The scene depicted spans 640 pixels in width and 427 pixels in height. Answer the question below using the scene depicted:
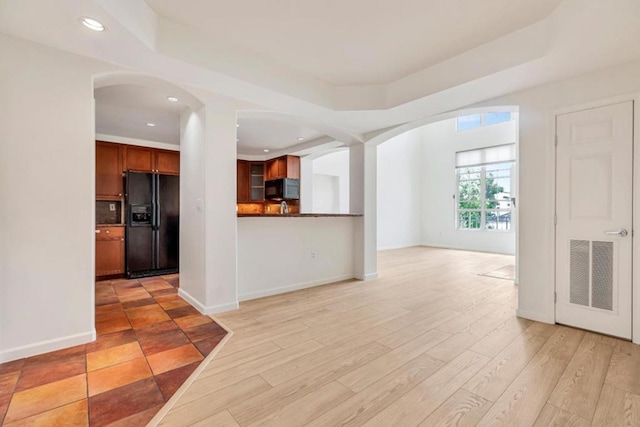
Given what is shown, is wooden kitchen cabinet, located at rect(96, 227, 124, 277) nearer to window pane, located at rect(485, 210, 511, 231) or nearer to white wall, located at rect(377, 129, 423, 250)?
white wall, located at rect(377, 129, 423, 250)

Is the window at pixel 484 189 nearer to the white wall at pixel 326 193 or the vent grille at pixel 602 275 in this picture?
the white wall at pixel 326 193

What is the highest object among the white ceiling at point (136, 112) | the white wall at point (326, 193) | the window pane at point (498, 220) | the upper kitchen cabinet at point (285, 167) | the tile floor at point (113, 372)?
the white ceiling at point (136, 112)

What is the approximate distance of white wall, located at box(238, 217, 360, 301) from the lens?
384cm

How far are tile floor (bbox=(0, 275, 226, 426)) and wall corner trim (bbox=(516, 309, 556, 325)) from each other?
315cm

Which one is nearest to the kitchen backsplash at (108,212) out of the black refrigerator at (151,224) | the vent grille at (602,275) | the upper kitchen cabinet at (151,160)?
the black refrigerator at (151,224)

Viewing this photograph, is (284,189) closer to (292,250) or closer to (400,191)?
(292,250)

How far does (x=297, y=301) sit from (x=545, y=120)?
344cm

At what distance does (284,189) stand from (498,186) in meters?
6.19

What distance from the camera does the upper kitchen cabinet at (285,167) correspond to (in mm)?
6898

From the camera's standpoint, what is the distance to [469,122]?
908 cm

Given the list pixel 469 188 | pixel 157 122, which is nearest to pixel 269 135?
pixel 157 122

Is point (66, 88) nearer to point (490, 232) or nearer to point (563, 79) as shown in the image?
point (563, 79)

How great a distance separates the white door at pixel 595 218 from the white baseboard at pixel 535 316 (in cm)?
7

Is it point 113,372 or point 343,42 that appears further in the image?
point 343,42
